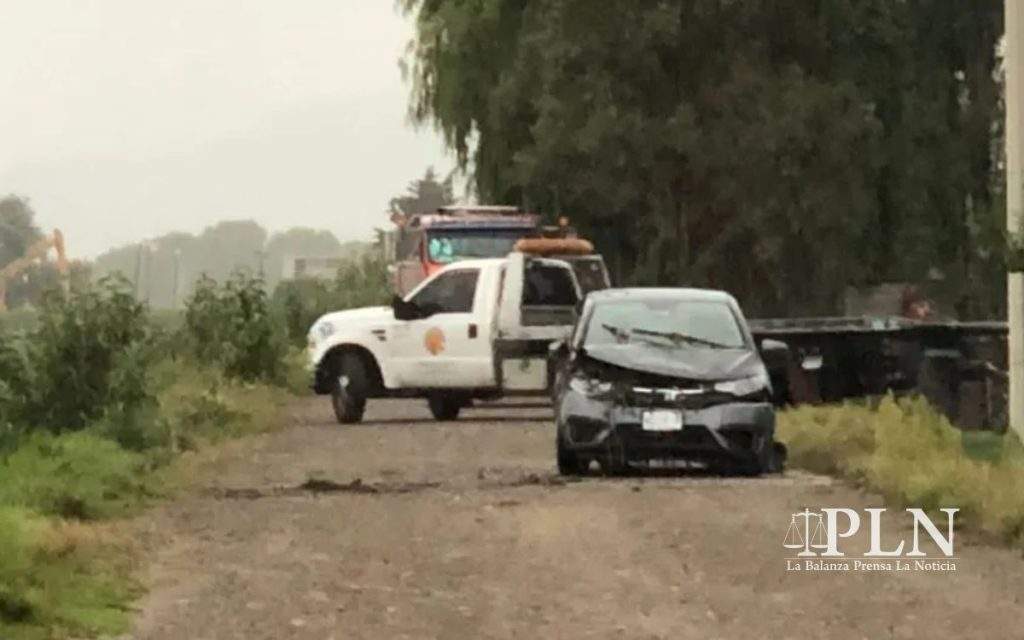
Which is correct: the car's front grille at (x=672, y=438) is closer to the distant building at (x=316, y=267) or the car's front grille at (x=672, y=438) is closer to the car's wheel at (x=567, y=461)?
the car's wheel at (x=567, y=461)

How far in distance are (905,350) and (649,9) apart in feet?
54.6

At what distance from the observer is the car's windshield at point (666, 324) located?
61.8 feet

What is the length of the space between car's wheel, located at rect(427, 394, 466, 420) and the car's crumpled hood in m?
9.42

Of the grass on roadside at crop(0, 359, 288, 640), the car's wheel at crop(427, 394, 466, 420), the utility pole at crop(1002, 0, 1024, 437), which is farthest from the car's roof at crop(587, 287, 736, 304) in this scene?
the car's wheel at crop(427, 394, 466, 420)

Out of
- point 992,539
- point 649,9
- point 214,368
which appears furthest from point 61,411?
point 649,9

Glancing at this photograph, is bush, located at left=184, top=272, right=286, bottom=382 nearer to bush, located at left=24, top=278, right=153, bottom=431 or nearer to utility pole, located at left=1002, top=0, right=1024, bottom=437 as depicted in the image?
bush, located at left=24, top=278, right=153, bottom=431

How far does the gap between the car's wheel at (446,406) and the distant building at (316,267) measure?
29.4 meters

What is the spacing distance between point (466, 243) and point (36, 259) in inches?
327

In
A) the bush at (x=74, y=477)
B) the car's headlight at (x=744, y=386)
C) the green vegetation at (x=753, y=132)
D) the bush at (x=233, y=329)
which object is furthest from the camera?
the green vegetation at (x=753, y=132)

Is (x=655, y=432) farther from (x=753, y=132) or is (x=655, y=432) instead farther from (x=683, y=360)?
(x=753, y=132)

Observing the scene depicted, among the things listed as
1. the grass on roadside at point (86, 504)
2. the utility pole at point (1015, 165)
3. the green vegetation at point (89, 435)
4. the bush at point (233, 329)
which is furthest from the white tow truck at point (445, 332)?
the utility pole at point (1015, 165)

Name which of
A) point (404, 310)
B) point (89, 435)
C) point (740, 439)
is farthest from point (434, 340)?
point (740, 439)

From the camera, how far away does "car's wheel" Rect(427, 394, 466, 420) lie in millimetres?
27969

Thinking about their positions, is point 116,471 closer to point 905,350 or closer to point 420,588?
point 420,588
